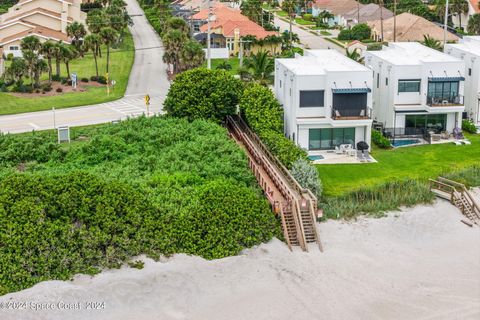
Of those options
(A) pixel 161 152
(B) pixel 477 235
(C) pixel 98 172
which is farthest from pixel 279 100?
(B) pixel 477 235

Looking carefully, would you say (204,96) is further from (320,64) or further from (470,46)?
(470,46)

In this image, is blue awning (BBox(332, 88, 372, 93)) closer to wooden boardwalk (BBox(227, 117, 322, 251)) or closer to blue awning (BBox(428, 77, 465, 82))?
blue awning (BBox(428, 77, 465, 82))

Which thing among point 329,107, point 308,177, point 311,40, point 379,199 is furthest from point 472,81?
point 311,40

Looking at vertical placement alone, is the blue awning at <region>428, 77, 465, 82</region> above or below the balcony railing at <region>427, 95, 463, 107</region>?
above

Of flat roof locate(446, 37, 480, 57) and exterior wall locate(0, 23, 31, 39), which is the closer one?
flat roof locate(446, 37, 480, 57)

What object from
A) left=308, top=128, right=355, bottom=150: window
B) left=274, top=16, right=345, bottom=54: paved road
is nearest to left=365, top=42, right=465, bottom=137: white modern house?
left=308, top=128, right=355, bottom=150: window

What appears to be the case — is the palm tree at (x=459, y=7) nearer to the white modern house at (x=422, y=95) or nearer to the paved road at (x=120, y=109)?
the paved road at (x=120, y=109)

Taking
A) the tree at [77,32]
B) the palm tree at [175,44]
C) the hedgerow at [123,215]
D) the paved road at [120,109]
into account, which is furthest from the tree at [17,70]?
the hedgerow at [123,215]
